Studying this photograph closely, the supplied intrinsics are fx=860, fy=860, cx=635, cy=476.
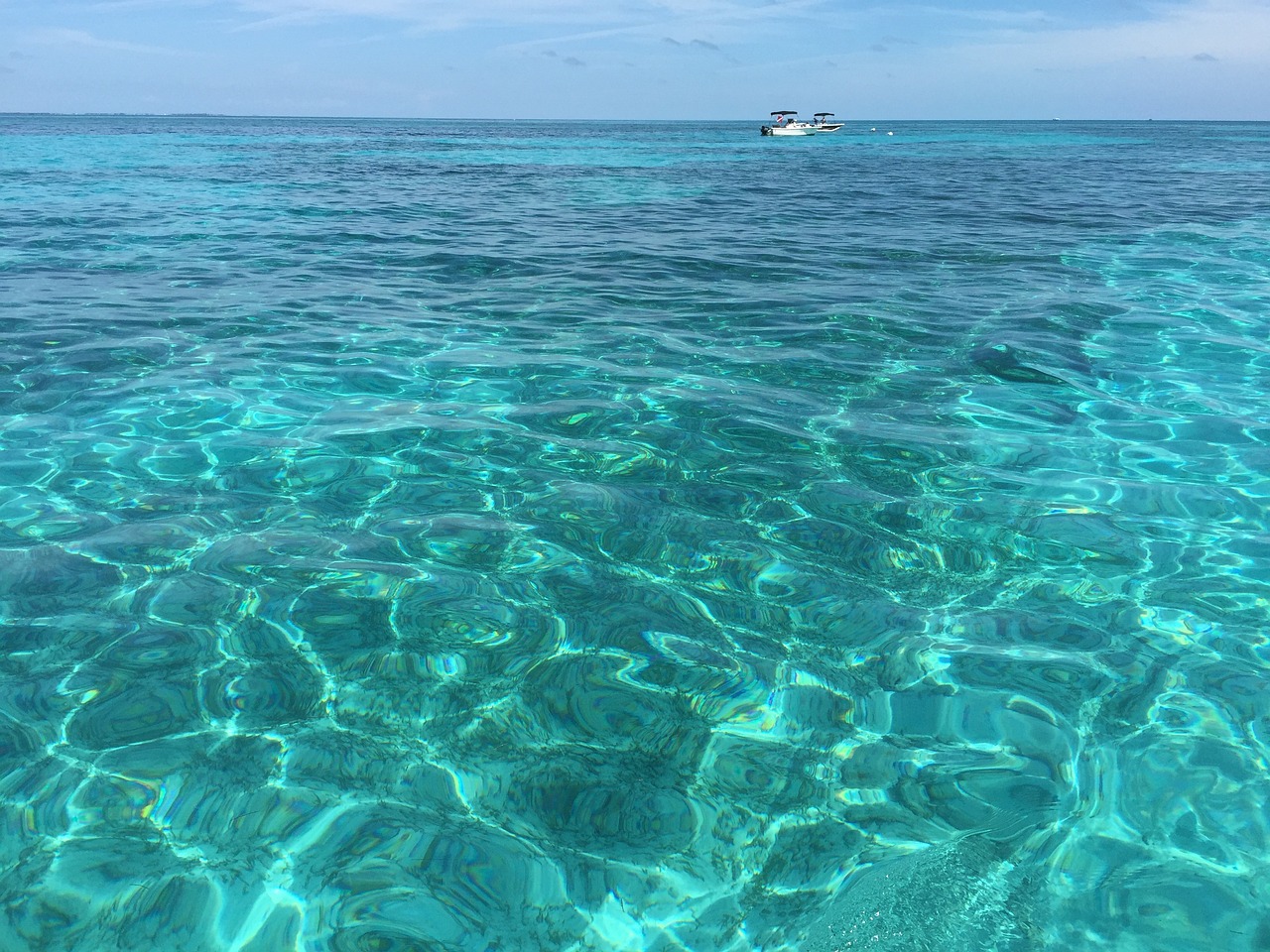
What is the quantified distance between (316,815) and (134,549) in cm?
297

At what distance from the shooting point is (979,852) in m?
3.58

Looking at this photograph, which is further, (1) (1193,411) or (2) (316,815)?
(1) (1193,411)

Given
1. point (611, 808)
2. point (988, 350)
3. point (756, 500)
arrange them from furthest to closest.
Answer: point (988, 350)
point (756, 500)
point (611, 808)

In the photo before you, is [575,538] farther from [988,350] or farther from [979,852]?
[988,350]

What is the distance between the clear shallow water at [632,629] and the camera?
3430mm

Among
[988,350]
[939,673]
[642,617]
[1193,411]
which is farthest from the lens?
[988,350]

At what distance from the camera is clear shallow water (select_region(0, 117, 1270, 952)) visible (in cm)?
343

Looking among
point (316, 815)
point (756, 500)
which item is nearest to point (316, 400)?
point (756, 500)

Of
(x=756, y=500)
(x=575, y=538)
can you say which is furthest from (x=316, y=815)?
(x=756, y=500)

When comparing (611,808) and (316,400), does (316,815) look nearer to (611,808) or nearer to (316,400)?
(611,808)

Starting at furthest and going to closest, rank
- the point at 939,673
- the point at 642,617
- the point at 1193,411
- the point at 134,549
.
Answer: the point at 1193,411 < the point at 134,549 < the point at 642,617 < the point at 939,673

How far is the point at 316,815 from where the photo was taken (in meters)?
3.73

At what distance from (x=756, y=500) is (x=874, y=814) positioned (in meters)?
3.09

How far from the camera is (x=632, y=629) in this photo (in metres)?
5.09
